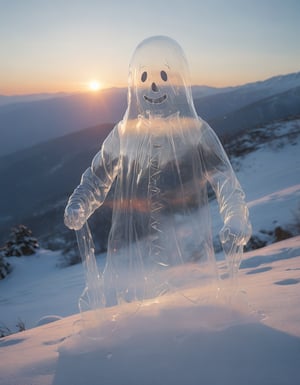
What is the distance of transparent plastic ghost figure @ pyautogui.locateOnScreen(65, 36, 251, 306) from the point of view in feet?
7.09

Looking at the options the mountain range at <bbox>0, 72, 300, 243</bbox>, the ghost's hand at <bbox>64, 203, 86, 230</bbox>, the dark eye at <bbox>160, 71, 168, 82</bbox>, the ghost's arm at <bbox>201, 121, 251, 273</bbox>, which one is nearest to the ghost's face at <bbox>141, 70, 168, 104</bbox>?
the dark eye at <bbox>160, 71, 168, 82</bbox>

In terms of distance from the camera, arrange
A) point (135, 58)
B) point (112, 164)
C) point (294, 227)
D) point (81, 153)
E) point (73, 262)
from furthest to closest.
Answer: point (81, 153), point (73, 262), point (294, 227), point (112, 164), point (135, 58)

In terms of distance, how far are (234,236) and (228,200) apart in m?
0.23

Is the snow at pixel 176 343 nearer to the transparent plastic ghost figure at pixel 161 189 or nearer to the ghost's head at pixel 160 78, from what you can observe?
the transparent plastic ghost figure at pixel 161 189

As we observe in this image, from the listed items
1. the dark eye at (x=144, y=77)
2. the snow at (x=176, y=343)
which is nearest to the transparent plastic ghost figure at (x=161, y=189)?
the dark eye at (x=144, y=77)

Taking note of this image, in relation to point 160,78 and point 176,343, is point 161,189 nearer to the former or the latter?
point 160,78

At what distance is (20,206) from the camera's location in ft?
156

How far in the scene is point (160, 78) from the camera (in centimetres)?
214

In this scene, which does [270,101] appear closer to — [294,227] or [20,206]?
[20,206]

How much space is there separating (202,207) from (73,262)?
6.48m

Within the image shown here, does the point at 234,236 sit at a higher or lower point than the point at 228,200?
lower

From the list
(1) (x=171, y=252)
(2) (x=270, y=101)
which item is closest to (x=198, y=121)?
(1) (x=171, y=252)

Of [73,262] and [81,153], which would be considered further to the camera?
[81,153]

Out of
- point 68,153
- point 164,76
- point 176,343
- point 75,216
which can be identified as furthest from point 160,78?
point 68,153
